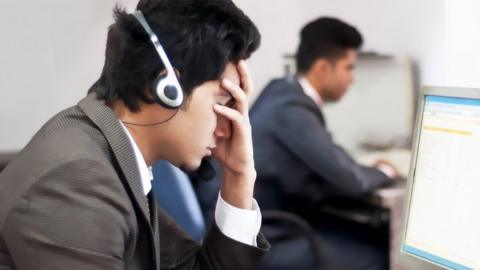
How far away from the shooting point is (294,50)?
267cm

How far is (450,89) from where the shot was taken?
922mm

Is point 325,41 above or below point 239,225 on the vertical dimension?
above

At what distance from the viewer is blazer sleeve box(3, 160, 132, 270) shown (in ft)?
2.41

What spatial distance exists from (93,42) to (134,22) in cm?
132

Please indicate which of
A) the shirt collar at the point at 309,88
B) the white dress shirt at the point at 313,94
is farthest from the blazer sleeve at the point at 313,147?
the shirt collar at the point at 309,88

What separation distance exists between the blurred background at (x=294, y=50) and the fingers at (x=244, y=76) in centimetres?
51

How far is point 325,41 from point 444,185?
5.04 ft

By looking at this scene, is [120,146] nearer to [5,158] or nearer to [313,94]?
[5,158]

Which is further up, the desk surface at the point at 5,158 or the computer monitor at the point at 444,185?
the computer monitor at the point at 444,185

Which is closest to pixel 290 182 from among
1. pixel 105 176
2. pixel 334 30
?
pixel 334 30

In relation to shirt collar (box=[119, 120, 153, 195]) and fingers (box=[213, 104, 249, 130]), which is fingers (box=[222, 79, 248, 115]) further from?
shirt collar (box=[119, 120, 153, 195])

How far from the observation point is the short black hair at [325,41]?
2.37 m

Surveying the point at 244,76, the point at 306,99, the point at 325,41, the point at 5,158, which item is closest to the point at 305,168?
the point at 306,99

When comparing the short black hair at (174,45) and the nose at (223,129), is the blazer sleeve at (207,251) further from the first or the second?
the short black hair at (174,45)
